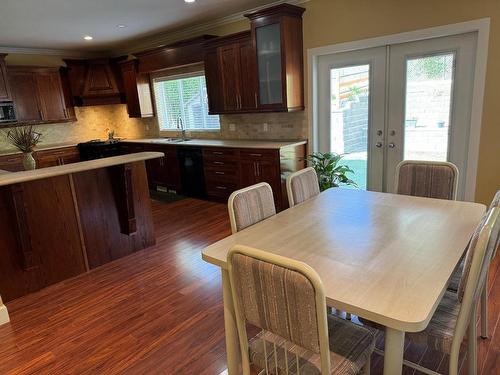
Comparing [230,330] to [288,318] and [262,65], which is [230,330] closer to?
[288,318]

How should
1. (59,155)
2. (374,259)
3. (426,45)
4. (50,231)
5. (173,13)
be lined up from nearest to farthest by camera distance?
(374,259) < (50,231) < (426,45) < (173,13) < (59,155)

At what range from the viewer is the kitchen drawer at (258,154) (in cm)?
421

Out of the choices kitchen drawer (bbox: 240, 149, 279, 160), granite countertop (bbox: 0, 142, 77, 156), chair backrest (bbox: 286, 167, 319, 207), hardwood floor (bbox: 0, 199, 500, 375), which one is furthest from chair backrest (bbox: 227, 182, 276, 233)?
granite countertop (bbox: 0, 142, 77, 156)

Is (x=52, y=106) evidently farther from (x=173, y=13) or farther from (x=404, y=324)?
(x=404, y=324)

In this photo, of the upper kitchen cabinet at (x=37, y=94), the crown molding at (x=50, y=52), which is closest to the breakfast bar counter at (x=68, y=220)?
the upper kitchen cabinet at (x=37, y=94)

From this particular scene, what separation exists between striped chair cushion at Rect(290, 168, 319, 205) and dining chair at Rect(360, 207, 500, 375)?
1.05m

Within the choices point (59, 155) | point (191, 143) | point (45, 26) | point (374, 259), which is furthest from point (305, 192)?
point (59, 155)

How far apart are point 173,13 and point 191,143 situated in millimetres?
1782

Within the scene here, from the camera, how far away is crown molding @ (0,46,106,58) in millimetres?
5871

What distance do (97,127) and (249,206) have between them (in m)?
6.23

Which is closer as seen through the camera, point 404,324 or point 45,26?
point 404,324

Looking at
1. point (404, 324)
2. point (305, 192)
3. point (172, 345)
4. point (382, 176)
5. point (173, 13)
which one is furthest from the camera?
point (173, 13)

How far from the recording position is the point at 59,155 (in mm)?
6105

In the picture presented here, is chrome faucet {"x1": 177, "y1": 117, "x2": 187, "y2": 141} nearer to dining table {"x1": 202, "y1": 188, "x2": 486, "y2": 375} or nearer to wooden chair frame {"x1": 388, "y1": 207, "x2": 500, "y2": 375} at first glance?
dining table {"x1": 202, "y1": 188, "x2": 486, "y2": 375}
